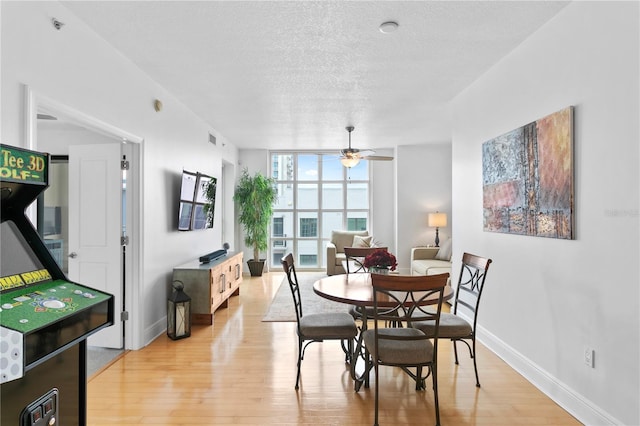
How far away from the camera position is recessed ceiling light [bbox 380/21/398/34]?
257cm

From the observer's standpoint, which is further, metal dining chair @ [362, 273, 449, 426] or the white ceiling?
the white ceiling

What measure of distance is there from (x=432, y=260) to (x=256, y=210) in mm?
3660

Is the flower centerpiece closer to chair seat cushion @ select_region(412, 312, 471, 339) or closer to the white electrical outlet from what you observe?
chair seat cushion @ select_region(412, 312, 471, 339)

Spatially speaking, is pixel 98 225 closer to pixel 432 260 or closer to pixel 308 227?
pixel 308 227

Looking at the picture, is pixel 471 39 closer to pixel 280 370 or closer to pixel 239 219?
pixel 280 370

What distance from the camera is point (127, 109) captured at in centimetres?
327

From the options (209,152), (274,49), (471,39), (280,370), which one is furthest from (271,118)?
(280,370)

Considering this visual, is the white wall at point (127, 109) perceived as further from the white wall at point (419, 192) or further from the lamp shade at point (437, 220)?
the lamp shade at point (437, 220)

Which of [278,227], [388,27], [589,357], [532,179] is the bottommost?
[589,357]

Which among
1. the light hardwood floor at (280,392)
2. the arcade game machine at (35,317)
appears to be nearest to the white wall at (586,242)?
the light hardwood floor at (280,392)

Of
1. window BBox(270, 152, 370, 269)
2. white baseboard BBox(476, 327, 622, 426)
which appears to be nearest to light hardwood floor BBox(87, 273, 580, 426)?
white baseboard BBox(476, 327, 622, 426)

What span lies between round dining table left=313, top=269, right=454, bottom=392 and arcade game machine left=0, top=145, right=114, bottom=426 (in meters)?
1.49

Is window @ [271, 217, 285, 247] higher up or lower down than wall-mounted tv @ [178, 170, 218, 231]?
lower down

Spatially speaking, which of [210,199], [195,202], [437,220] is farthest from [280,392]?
[437,220]
